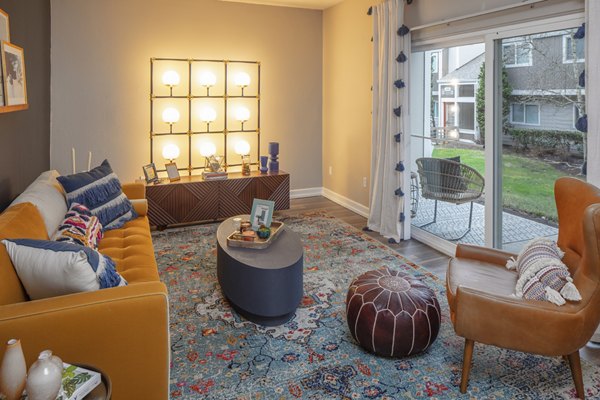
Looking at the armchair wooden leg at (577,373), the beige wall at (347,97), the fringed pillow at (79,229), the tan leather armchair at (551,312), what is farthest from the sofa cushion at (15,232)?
the beige wall at (347,97)

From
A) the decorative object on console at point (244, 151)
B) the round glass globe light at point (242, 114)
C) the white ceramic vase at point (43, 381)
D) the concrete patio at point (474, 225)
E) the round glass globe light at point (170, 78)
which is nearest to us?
the white ceramic vase at point (43, 381)

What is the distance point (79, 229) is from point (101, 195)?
742 mm

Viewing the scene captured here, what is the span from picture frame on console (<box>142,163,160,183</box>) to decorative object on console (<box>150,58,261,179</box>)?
0.42 metres

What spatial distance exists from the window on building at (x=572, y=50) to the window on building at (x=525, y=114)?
15.4 inches

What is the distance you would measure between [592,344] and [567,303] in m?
0.89

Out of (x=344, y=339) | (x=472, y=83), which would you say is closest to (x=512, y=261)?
(x=344, y=339)

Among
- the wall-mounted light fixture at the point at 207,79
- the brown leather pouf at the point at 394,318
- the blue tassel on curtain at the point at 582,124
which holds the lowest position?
the brown leather pouf at the point at 394,318

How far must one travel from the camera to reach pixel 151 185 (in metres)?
4.88

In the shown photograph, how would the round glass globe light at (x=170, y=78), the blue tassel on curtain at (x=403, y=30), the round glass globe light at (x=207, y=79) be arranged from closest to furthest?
the blue tassel on curtain at (x=403, y=30)
the round glass globe light at (x=170, y=78)
the round glass globe light at (x=207, y=79)

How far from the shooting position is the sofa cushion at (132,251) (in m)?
2.54

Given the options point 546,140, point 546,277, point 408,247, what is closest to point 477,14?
point 546,140

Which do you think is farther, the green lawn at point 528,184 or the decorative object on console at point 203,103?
the decorative object on console at point 203,103

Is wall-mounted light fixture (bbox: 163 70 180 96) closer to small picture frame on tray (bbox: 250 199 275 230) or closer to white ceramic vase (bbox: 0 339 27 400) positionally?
small picture frame on tray (bbox: 250 199 275 230)

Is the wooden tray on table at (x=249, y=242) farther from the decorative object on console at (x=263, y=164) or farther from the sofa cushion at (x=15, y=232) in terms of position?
the decorative object on console at (x=263, y=164)
